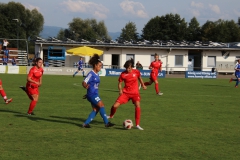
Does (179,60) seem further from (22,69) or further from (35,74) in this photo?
(35,74)

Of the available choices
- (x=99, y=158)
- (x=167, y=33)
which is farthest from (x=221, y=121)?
(x=167, y=33)

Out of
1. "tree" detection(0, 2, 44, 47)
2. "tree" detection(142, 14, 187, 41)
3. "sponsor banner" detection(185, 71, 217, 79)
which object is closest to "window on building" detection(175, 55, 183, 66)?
"sponsor banner" detection(185, 71, 217, 79)

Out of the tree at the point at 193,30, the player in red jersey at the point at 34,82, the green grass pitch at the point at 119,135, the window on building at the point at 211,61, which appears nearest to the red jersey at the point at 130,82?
the green grass pitch at the point at 119,135

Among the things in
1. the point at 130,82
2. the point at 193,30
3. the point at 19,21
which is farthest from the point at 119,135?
the point at 193,30

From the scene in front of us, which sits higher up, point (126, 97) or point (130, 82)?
point (130, 82)

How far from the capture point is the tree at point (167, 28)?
291 ft

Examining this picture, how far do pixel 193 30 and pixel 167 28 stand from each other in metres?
10.3

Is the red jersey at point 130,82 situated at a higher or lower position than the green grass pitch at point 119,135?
higher

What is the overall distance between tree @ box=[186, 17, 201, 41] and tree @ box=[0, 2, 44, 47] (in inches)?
1434

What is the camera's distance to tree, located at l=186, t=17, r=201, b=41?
3669 inches

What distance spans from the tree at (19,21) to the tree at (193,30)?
119ft

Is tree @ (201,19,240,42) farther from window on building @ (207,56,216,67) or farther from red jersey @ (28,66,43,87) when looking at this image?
red jersey @ (28,66,43,87)

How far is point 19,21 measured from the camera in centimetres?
8844

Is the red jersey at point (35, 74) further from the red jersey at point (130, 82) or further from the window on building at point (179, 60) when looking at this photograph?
the window on building at point (179, 60)
